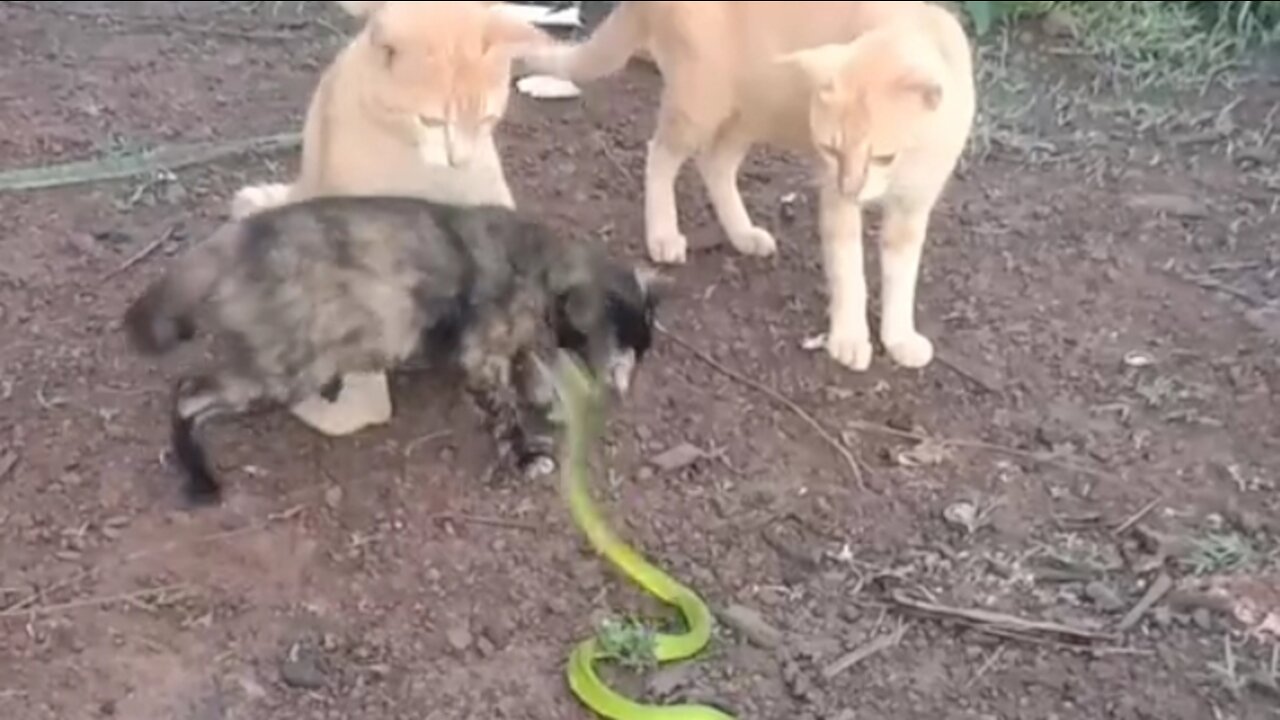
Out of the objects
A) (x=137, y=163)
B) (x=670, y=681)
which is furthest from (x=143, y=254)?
(x=670, y=681)

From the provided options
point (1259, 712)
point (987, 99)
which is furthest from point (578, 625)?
point (987, 99)

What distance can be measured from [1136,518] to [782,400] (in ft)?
1.92

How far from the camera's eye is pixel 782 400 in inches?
125

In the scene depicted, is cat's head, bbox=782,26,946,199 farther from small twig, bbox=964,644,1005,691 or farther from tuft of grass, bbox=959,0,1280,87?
tuft of grass, bbox=959,0,1280,87

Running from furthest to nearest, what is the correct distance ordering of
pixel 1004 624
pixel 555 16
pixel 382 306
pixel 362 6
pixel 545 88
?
1. pixel 555 16
2. pixel 545 88
3. pixel 362 6
4. pixel 382 306
5. pixel 1004 624

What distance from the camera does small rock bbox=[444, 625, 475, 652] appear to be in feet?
8.70

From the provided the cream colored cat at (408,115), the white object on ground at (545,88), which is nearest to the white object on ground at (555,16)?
the white object on ground at (545,88)

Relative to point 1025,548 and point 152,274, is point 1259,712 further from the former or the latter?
point 152,274

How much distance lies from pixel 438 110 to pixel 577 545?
2.15ft

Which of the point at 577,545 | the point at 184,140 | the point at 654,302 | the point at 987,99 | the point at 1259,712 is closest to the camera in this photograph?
the point at 1259,712

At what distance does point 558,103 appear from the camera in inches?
161

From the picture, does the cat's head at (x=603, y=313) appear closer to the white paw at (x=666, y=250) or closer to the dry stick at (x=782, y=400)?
the dry stick at (x=782, y=400)

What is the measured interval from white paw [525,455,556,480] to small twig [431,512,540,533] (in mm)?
110

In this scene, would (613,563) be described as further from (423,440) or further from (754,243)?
(754,243)
